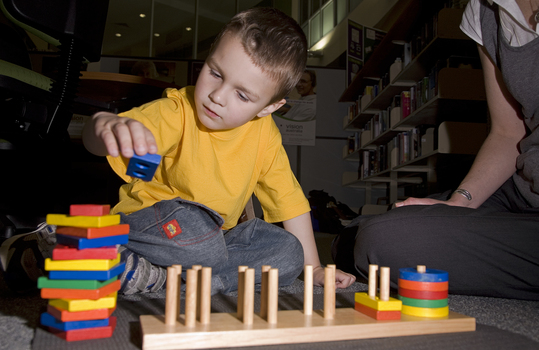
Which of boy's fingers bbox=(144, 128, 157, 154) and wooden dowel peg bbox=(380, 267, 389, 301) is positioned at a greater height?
boy's fingers bbox=(144, 128, 157, 154)

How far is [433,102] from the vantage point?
2.09 meters

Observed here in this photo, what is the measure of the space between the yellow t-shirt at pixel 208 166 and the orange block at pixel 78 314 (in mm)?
425

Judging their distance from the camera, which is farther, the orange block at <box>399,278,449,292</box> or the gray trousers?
the gray trousers

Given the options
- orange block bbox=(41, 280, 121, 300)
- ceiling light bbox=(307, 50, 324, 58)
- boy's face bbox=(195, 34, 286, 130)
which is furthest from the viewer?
ceiling light bbox=(307, 50, 324, 58)

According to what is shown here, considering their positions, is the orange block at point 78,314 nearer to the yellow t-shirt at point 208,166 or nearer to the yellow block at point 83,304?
the yellow block at point 83,304

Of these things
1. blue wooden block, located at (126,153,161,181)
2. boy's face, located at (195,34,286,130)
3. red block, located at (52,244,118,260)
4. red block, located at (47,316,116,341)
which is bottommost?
red block, located at (47,316,116,341)

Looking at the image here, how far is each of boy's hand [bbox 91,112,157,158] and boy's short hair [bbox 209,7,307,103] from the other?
388mm

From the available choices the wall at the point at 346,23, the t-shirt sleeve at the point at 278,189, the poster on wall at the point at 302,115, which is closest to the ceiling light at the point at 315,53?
the wall at the point at 346,23

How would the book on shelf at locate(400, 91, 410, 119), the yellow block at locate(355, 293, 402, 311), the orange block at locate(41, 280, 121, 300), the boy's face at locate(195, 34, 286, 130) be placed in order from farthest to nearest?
the book on shelf at locate(400, 91, 410, 119) < the boy's face at locate(195, 34, 286, 130) < the yellow block at locate(355, 293, 402, 311) < the orange block at locate(41, 280, 121, 300)

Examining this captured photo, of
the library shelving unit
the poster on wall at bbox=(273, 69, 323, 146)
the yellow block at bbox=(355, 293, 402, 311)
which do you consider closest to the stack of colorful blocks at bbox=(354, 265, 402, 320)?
the yellow block at bbox=(355, 293, 402, 311)

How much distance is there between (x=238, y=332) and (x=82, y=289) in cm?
21

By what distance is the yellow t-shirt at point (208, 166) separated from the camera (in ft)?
3.04

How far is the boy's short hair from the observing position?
2.93 feet

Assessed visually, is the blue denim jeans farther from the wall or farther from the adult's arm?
the wall
